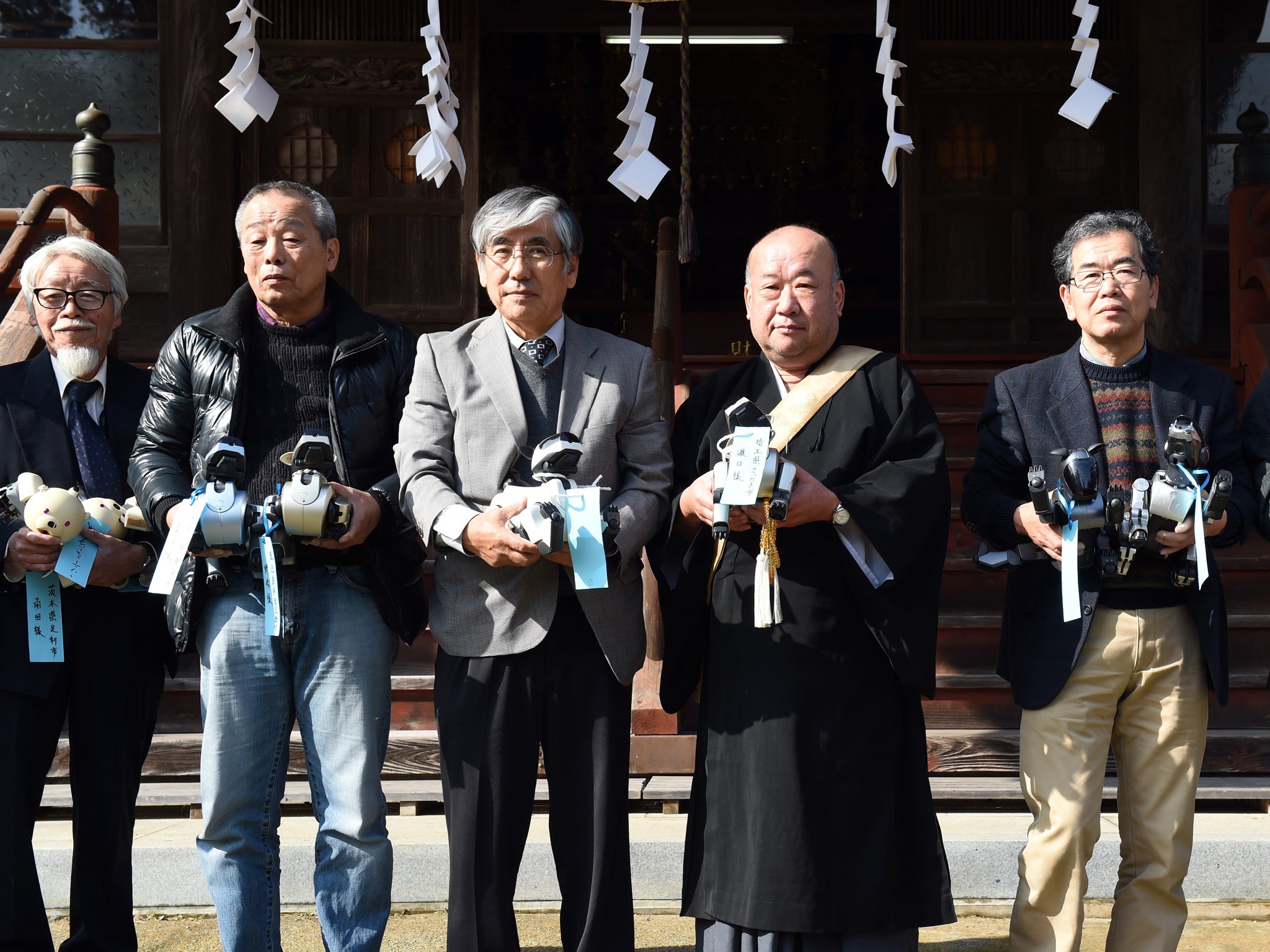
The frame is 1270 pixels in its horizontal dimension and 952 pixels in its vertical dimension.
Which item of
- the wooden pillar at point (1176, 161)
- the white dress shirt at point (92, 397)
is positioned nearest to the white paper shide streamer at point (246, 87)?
the white dress shirt at point (92, 397)

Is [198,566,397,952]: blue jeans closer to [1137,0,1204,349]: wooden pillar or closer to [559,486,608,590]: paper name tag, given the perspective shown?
[559,486,608,590]: paper name tag

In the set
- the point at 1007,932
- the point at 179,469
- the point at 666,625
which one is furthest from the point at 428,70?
the point at 1007,932

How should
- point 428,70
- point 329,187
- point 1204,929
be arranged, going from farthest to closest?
point 329,187 < point 1204,929 < point 428,70

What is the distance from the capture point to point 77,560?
3.03 meters

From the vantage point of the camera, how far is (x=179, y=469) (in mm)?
3049

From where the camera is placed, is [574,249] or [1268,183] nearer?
[574,249]

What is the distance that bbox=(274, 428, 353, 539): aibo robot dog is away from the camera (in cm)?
280

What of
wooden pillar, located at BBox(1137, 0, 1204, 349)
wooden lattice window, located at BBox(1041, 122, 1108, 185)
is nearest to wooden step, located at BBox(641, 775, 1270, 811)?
wooden pillar, located at BBox(1137, 0, 1204, 349)

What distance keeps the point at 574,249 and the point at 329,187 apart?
4070 mm

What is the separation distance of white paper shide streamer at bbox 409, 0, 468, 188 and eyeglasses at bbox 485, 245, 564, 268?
454mm

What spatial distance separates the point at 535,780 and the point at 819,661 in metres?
0.66

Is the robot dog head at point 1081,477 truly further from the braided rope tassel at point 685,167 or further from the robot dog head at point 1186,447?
the braided rope tassel at point 685,167

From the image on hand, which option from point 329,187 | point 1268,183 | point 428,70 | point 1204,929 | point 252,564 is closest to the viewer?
point 252,564

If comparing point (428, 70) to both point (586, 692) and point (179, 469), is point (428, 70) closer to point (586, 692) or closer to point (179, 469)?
point (179, 469)
